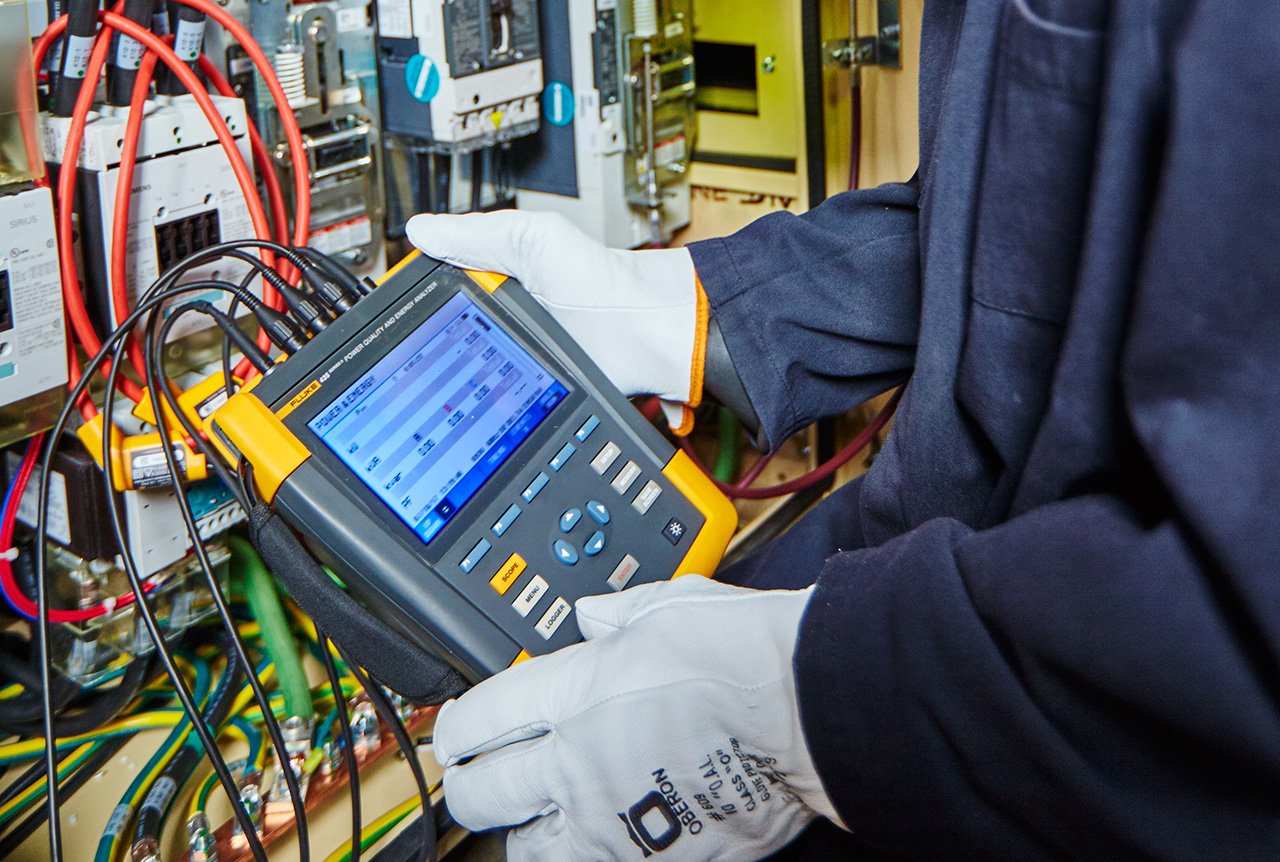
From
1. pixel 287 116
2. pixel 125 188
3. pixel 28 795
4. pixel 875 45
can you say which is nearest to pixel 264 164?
pixel 287 116

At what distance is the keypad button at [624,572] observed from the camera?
0.86 metres

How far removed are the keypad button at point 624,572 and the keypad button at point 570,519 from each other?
47 millimetres

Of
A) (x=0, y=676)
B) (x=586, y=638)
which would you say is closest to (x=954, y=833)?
(x=586, y=638)

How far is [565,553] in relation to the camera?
2.77 ft

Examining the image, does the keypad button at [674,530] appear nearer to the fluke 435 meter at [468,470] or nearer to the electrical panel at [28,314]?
the fluke 435 meter at [468,470]

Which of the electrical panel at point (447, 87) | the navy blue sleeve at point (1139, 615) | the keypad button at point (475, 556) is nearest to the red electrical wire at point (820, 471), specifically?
the electrical panel at point (447, 87)

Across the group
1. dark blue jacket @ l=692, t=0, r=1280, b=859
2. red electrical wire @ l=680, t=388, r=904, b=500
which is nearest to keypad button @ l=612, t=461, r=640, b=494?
dark blue jacket @ l=692, t=0, r=1280, b=859

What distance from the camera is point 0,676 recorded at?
1144 mm

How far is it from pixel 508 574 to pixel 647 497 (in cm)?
14

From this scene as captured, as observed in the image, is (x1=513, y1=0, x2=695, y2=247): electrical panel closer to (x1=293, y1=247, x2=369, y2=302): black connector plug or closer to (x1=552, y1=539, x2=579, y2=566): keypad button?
(x1=293, y1=247, x2=369, y2=302): black connector plug

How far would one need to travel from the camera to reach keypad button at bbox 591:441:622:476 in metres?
0.90

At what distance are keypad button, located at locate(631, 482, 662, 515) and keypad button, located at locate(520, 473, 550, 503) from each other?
7 centimetres

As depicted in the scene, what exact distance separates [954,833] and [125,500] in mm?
758

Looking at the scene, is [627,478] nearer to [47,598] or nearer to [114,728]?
[47,598]
